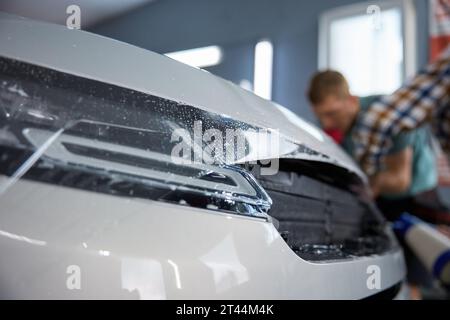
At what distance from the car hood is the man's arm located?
1247 mm

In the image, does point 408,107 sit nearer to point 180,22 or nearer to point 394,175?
point 394,175

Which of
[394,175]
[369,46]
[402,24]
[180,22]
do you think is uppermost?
[402,24]

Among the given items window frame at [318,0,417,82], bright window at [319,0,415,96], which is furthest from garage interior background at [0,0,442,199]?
window frame at [318,0,417,82]

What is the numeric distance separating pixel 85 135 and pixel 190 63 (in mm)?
190

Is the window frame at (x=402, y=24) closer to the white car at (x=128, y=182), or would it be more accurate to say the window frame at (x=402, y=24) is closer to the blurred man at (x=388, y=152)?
the blurred man at (x=388, y=152)

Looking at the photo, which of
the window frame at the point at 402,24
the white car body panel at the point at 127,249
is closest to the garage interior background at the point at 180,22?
the white car body panel at the point at 127,249

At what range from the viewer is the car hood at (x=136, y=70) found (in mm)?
375

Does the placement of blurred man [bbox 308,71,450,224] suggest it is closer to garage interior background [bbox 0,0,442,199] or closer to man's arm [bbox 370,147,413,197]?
man's arm [bbox 370,147,413,197]

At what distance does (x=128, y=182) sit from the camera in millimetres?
376

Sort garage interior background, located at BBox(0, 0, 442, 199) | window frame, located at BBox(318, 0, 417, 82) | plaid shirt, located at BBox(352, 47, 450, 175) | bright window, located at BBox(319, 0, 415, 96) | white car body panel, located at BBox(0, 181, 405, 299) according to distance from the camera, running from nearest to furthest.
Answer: white car body panel, located at BBox(0, 181, 405, 299)
garage interior background, located at BBox(0, 0, 442, 199)
plaid shirt, located at BBox(352, 47, 450, 175)
bright window, located at BBox(319, 0, 415, 96)
window frame, located at BBox(318, 0, 417, 82)

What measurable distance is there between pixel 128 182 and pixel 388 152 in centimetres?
144

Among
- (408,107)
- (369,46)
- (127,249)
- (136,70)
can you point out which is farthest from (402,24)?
(127,249)

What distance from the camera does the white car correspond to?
0.34 meters

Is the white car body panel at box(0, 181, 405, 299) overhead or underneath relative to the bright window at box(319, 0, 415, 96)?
underneath
